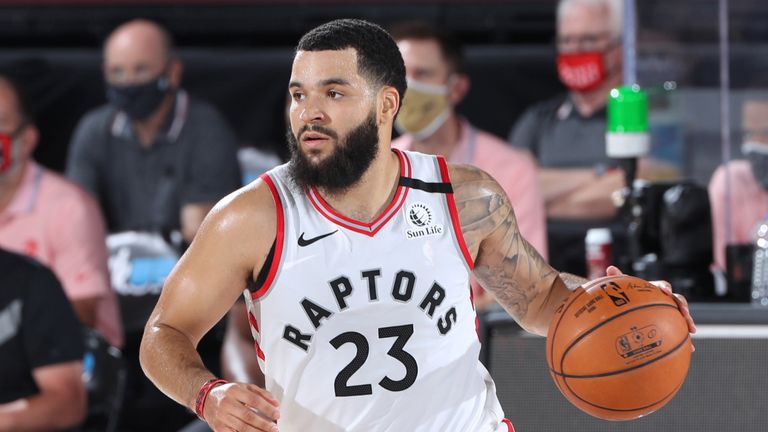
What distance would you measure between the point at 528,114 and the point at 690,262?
131cm

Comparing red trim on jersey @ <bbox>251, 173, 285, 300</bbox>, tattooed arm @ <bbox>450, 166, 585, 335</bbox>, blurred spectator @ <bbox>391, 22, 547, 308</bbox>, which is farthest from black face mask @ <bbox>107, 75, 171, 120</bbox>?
red trim on jersey @ <bbox>251, 173, 285, 300</bbox>

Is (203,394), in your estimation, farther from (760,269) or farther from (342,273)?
(760,269)

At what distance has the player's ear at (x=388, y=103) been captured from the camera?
10.3 feet

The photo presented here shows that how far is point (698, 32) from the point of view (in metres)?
5.53

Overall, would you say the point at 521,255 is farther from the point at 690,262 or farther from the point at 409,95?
the point at 409,95

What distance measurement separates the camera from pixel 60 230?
235 inches

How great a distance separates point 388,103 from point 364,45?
0.54 feet

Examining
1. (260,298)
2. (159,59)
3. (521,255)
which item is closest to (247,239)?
(260,298)

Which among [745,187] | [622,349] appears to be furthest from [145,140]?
[622,349]

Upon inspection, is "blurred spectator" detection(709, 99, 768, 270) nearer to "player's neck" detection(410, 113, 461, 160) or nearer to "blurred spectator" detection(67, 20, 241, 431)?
"player's neck" detection(410, 113, 461, 160)

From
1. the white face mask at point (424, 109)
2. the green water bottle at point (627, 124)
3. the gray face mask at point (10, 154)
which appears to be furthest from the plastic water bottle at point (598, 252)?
the gray face mask at point (10, 154)

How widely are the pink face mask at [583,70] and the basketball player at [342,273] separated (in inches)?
109

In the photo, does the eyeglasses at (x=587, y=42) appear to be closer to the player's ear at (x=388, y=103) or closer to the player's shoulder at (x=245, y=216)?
the player's ear at (x=388, y=103)

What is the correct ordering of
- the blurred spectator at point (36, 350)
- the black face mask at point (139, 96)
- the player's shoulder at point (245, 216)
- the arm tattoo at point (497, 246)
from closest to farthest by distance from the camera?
the player's shoulder at point (245, 216)
the arm tattoo at point (497, 246)
the blurred spectator at point (36, 350)
the black face mask at point (139, 96)
